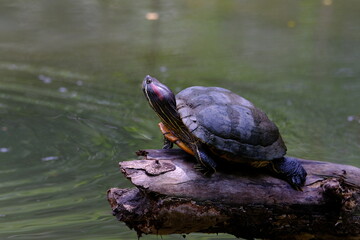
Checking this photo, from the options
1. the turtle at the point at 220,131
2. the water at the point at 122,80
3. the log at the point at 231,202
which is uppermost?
the turtle at the point at 220,131

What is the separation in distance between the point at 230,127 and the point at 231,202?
299mm

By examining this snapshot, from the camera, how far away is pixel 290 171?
237 centimetres

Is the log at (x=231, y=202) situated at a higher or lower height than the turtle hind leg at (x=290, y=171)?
lower

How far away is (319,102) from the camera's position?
5.07 m

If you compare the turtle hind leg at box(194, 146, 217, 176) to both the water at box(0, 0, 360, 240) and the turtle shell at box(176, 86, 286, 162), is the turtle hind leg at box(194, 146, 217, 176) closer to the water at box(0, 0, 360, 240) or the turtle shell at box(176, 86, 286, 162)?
the turtle shell at box(176, 86, 286, 162)

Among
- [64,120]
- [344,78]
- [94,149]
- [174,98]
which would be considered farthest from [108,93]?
→ [174,98]

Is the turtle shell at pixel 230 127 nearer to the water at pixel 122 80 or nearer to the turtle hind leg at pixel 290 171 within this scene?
the turtle hind leg at pixel 290 171

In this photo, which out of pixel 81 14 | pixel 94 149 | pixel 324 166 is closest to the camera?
pixel 324 166

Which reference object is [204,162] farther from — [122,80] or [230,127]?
[122,80]

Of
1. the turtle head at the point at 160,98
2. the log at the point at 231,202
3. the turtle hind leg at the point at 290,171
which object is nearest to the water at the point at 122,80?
the log at the point at 231,202

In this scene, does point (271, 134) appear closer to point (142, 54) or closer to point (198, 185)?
point (198, 185)

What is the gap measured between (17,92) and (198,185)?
3368mm

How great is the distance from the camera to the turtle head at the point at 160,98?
2400mm

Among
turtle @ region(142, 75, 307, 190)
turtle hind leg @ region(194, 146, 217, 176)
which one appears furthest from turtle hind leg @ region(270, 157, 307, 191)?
turtle hind leg @ region(194, 146, 217, 176)
